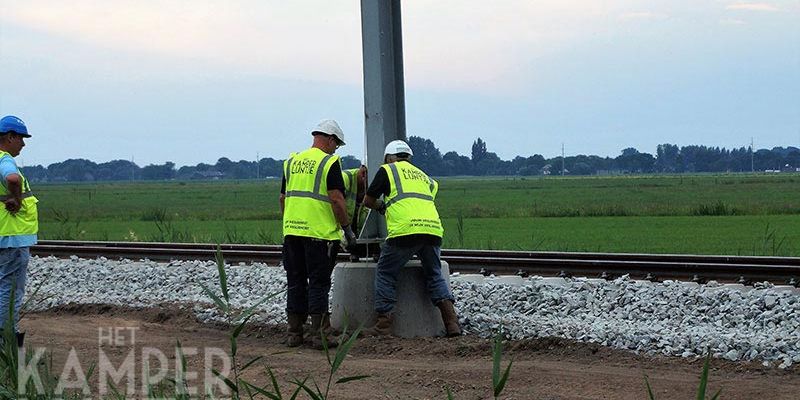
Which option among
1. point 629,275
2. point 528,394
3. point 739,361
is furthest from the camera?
point 629,275

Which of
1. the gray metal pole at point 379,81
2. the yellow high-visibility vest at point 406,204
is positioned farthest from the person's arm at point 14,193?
the gray metal pole at point 379,81

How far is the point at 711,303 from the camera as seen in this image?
1186cm

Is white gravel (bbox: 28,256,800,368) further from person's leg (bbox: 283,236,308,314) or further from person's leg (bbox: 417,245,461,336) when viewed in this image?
person's leg (bbox: 283,236,308,314)

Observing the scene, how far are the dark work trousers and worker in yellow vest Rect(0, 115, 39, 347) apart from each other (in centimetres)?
237

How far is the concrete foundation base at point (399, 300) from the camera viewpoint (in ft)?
37.1

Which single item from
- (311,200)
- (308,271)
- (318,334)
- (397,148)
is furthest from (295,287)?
(397,148)

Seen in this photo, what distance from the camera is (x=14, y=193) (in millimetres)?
9883

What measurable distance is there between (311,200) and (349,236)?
644mm

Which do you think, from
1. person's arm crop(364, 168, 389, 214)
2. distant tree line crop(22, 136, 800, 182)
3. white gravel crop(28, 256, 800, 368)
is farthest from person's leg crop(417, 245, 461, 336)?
distant tree line crop(22, 136, 800, 182)

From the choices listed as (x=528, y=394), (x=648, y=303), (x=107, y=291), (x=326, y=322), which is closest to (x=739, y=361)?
(x=528, y=394)

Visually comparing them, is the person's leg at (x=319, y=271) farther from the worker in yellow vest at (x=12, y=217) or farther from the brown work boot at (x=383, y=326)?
the worker in yellow vest at (x=12, y=217)

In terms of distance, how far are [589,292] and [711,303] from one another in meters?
1.46

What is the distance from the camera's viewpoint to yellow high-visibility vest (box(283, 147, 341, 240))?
35.6 feet

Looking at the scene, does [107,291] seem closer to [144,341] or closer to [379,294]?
[144,341]
